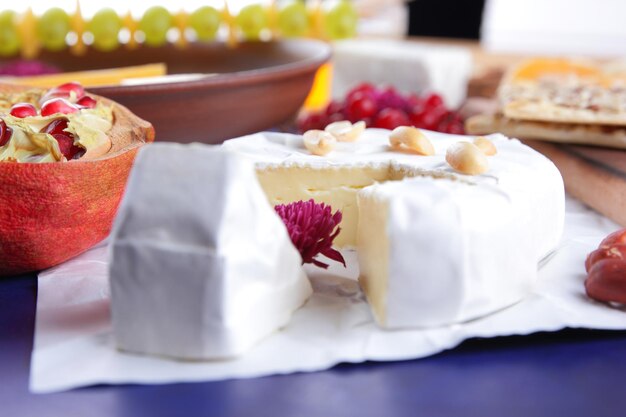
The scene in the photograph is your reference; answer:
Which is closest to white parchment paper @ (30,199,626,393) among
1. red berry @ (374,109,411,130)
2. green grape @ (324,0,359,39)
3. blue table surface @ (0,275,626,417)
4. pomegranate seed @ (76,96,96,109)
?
blue table surface @ (0,275,626,417)

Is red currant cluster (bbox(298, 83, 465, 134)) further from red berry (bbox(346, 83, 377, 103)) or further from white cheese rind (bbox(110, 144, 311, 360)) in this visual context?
white cheese rind (bbox(110, 144, 311, 360))

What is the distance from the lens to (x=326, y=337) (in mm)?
712

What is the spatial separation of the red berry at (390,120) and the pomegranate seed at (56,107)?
0.57m

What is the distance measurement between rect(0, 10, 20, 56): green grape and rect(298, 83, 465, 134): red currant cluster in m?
0.71

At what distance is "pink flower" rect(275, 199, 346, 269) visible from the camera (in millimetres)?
818

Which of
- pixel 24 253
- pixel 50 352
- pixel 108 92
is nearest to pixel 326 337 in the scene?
pixel 50 352

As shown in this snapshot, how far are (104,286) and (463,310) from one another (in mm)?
392

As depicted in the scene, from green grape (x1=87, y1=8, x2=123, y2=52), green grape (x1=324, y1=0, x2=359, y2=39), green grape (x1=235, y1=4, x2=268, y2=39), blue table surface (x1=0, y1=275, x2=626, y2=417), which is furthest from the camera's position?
green grape (x1=324, y1=0, x2=359, y2=39)

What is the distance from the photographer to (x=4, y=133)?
2.69ft

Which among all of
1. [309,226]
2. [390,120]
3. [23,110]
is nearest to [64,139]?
[23,110]

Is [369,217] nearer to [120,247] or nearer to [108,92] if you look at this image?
[120,247]

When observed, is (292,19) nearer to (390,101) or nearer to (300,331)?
(390,101)

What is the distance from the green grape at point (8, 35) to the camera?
65.0 inches

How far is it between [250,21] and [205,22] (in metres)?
0.12
